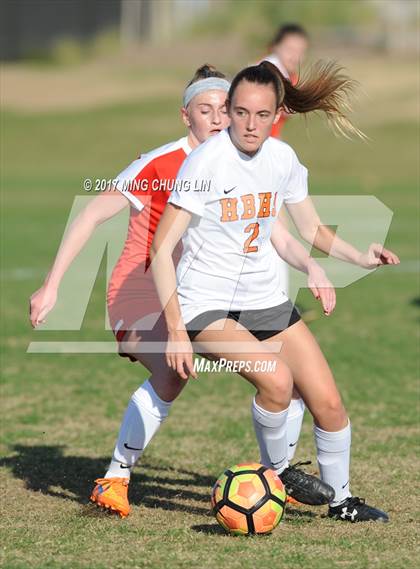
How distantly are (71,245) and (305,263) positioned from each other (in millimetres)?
1374

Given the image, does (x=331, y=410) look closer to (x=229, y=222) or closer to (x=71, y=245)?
(x=229, y=222)

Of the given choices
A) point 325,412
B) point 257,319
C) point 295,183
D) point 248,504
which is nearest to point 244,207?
point 295,183

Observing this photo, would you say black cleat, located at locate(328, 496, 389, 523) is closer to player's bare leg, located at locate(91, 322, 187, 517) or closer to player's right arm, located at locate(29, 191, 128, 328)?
player's bare leg, located at locate(91, 322, 187, 517)

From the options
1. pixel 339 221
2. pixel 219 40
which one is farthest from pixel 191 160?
pixel 219 40

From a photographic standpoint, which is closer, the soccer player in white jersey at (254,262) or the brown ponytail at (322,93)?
the soccer player in white jersey at (254,262)

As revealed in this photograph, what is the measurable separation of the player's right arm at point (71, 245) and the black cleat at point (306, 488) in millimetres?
1741

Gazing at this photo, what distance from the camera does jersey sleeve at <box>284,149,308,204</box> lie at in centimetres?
630

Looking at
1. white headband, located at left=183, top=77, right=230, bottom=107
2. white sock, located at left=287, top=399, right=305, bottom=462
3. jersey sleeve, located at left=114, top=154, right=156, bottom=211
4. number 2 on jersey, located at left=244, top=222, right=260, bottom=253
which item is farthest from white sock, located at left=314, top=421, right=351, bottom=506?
A: white headband, located at left=183, top=77, right=230, bottom=107

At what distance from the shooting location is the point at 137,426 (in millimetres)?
6629

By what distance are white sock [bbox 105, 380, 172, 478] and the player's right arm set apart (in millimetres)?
805

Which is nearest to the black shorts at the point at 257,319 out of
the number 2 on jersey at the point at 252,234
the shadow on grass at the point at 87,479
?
the number 2 on jersey at the point at 252,234

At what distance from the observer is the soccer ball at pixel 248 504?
5.97m

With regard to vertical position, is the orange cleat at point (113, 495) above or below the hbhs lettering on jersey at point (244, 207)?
below

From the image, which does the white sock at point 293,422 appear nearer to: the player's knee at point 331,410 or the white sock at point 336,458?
the white sock at point 336,458
